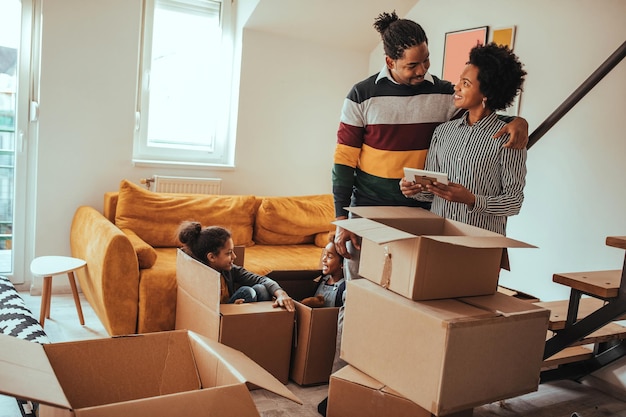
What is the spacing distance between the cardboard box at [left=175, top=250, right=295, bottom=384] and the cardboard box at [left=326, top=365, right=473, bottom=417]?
558 millimetres

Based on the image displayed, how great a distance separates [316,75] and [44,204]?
6.91 ft

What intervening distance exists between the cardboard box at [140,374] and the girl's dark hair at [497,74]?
1.21m

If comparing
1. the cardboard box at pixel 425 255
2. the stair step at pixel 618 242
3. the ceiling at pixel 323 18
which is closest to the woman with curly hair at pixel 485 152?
the cardboard box at pixel 425 255

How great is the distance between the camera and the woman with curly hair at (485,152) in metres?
2.00

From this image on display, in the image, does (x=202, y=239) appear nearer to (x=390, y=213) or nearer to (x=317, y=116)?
(x=390, y=213)

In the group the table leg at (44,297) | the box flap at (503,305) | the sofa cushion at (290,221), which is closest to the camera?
the box flap at (503,305)

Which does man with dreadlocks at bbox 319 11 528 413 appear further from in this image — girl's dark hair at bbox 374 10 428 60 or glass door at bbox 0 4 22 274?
glass door at bbox 0 4 22 274

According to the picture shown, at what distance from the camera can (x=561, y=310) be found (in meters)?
2.52

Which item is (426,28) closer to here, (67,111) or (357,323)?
(67,111)

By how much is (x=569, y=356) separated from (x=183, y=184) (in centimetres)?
255

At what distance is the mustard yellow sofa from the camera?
294 cm

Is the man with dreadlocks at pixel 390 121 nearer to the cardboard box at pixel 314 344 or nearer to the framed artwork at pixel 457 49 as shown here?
the cardboard box at pixel 314 344

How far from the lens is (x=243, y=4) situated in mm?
4156

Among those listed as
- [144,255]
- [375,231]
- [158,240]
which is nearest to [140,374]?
[375,231]
